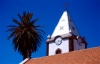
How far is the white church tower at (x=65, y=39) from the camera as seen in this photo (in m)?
48.3

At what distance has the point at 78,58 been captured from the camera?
1351 inches

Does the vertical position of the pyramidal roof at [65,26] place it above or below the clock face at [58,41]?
above

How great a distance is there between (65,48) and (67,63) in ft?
45.4

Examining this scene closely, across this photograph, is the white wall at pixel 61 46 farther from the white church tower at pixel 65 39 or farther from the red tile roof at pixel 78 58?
the red tile roof at pixel 78 58

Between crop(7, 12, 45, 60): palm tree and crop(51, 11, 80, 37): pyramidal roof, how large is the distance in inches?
163

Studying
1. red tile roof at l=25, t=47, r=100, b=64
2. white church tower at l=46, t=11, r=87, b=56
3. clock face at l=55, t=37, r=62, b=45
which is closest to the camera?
red tile roof at l=25, t=47, r=100, b=64

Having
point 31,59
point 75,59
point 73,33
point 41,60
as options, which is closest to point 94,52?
point 75,59

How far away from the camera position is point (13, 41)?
161 feet

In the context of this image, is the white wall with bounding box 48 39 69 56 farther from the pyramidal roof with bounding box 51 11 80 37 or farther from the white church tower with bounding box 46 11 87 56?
the pyramidal roof with bounding box 51 11 80 37

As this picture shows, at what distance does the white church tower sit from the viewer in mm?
48312

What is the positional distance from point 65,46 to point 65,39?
4.50 ft

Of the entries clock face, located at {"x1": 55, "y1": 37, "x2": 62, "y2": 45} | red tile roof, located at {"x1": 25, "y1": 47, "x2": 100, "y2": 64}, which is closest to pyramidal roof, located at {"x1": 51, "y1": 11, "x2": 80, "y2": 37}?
clock face, located at {"x1": 55, "y1": 37, "x2": 62, "y2": 45}

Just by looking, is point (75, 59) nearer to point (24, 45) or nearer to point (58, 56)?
point (58, 56)

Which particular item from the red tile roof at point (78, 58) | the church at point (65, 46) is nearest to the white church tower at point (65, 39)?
the church at point (65, 46)
